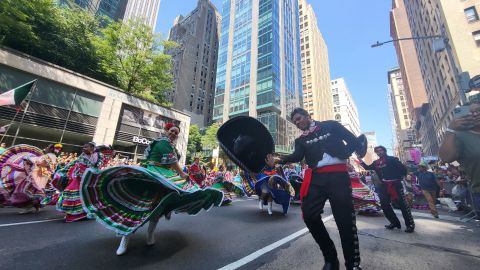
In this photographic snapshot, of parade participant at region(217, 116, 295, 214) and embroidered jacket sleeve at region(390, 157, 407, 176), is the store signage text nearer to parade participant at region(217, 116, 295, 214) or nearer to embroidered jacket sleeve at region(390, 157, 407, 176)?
parade participant at region(217, 116, 295, 214)

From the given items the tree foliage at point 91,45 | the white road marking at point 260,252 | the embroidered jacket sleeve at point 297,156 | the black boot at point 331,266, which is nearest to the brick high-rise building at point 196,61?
the tree foliage at point 91,45

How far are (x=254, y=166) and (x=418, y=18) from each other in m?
55.4

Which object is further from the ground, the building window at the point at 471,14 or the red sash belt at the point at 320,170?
the building window at the point at 471,14

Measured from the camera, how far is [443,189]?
11461 millimetres

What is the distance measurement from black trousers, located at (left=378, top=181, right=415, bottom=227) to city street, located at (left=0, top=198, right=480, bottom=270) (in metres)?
0.32

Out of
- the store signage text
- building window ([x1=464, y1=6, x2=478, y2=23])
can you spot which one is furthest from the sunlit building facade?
the store signage text

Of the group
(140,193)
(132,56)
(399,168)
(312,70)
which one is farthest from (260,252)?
(312,70)

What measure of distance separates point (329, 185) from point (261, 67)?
157ft

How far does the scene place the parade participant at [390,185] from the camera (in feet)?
16.6

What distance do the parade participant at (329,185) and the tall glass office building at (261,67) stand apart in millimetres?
38206

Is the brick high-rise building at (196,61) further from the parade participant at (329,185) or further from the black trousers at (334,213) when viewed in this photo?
the black trousers at (334,213)

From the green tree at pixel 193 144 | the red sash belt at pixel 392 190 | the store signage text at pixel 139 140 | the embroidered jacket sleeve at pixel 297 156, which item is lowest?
the red sash belt at pixel 392 190

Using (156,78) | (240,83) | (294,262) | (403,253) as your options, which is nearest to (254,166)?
(294,262)

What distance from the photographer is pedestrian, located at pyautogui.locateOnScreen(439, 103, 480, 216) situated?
2234 millimetres
